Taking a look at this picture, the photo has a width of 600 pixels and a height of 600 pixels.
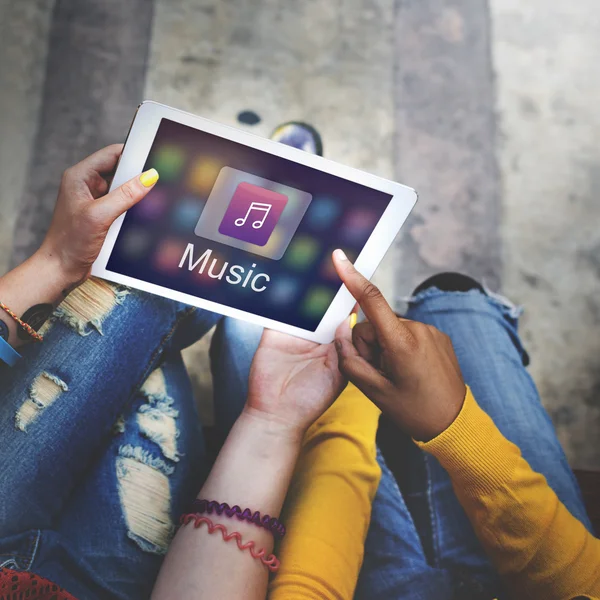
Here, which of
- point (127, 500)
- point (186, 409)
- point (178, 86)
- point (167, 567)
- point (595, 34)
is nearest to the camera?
point (167, 567)

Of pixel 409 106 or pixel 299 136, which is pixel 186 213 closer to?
pixel 299 136

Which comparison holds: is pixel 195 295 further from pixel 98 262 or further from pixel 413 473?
pixel 413 473

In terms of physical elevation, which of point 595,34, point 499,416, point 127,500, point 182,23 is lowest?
point 127,500

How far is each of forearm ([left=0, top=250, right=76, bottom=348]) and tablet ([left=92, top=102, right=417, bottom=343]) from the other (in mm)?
66

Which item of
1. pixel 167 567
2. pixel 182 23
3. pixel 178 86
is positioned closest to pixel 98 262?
pixel 167 567

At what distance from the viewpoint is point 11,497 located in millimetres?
639

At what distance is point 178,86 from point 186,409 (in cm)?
88

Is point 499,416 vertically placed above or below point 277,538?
above

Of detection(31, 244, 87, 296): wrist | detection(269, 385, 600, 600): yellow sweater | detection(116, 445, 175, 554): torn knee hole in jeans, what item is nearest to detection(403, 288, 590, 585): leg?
detection(269, 385, 600, 600): yellow sweater

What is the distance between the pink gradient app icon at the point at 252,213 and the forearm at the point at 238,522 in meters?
0.24

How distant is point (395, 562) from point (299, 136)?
3.01 ft

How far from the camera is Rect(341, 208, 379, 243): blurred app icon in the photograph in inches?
26.8

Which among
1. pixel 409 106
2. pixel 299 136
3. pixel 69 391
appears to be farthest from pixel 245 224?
pixel 409 106

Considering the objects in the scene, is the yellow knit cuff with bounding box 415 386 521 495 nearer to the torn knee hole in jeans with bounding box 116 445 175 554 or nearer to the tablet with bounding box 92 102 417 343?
the tablet with bounding box 92 102 417 343
